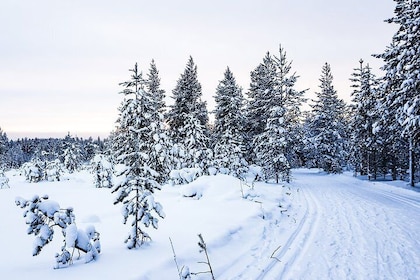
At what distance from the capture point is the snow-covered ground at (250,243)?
579cm

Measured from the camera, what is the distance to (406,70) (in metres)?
17.4

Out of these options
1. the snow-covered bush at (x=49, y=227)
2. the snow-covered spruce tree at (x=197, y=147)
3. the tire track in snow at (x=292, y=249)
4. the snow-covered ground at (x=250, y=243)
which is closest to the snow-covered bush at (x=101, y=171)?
the snow-covered spruce tree at (x=197, y=147)

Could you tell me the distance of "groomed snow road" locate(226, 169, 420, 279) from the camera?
5.96 meters

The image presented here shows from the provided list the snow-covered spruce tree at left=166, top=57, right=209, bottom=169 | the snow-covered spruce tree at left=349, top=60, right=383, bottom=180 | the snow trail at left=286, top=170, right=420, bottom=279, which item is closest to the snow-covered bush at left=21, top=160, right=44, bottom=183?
the snow-covered spruce tree at left=166, top=57, right=209, bottom=169

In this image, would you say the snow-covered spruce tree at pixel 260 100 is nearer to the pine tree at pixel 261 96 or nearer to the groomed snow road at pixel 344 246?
the pine tree at pixel 261 96

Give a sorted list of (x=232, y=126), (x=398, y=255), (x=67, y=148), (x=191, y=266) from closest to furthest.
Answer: (x=191, y=266)
(x=398, y=255)
(x=232, y=126)
(x=67, y=148)

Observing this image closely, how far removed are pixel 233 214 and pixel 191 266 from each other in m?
4.56

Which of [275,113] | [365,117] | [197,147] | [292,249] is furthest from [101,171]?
[365,117]

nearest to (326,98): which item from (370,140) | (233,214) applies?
(370,140)

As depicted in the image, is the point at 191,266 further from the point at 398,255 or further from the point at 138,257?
the point at 398,255

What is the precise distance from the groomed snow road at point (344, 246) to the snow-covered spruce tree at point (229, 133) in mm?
10663

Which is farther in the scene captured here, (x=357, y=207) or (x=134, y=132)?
(x=357, y=207)

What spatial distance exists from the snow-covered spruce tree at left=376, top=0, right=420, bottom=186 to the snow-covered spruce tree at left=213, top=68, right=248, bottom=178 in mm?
11687

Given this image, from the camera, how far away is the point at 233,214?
34.3ft
